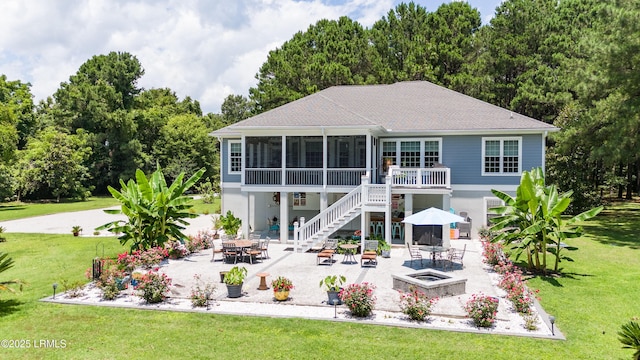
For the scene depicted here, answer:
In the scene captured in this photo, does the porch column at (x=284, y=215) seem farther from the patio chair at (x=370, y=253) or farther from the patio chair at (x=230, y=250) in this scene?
the patio chair at (x=370, y=253)

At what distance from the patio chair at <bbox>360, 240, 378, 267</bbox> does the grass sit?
232 inches

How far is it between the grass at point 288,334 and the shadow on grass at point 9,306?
0.08ft

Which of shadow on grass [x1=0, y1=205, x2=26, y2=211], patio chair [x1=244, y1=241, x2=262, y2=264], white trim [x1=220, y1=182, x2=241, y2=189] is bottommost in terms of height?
patio chair [x1=244, y1=241, x2=262, y2=264]

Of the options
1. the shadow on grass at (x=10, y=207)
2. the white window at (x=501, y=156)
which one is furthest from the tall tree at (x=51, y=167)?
the white window at (x=501, y=156)

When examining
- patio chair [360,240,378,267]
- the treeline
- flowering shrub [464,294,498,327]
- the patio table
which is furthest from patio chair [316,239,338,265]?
the treeline

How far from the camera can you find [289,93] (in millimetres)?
40875

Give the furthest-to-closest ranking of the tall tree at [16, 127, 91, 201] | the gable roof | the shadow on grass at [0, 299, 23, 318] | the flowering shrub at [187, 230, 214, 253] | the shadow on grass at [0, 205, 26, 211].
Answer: the tall tree at [16, 127, 91, 201], the shadow on grass at [0, 205, 26, 211], the gable roof, the flowering shrub at [187, 230, 214, 253], the shadow on grass at [0, 299, 23, 318]

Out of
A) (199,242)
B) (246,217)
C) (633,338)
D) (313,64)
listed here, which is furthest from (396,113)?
(633,338)

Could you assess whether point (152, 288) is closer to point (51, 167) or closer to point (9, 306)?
point (9, 306)

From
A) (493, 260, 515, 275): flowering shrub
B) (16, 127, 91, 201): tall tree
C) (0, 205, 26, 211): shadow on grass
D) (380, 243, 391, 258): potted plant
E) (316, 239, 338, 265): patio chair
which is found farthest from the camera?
(16, 127, 91, 201): tall tree

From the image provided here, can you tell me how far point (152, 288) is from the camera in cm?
1233

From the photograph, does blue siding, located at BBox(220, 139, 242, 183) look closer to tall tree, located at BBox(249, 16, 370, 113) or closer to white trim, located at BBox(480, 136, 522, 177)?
white trim, located at BBox(480, 136, 522, 177)

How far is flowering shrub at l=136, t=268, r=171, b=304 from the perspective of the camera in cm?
1233

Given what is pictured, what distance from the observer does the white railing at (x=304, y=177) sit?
73.1ft
